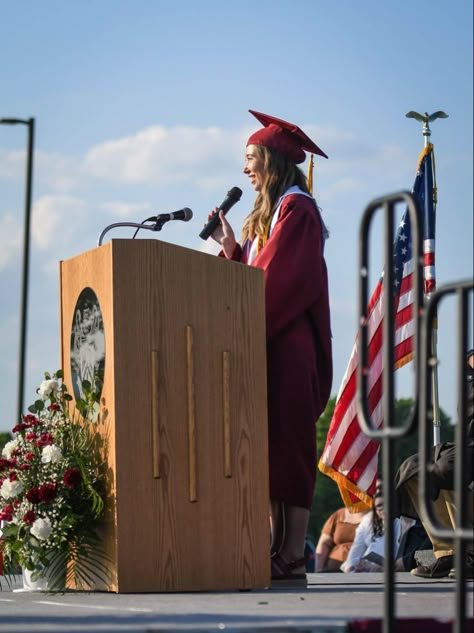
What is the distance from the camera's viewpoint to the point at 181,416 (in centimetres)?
610

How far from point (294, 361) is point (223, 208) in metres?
1.01

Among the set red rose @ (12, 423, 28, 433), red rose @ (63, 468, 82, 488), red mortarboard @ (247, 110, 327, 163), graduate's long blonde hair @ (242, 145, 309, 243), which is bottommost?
red rose @ (63, 468, 82, 488)

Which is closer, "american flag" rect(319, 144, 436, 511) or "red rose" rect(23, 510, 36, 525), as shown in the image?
"red rose" rect(23, 510, 36, 525)

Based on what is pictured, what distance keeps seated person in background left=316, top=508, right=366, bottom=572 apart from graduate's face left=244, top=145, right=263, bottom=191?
6658 mm

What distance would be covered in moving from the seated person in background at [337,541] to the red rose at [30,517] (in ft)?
23.7

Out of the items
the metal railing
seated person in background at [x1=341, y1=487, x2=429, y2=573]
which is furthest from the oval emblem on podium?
seated person in background at [x1=341, y1=487, x2=429, y2=573]

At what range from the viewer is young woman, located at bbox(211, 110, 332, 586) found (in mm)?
6531

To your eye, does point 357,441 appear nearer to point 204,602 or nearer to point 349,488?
point 349,488

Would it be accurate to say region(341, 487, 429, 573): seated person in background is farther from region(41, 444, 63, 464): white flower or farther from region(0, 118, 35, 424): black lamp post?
region(0, 118, 35, 424): black lamp post

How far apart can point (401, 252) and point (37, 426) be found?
472 cm

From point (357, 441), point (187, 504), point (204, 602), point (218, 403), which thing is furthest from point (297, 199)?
point (357, 441)

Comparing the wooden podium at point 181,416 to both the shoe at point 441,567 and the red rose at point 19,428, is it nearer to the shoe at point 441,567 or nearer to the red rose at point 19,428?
the red rose at point 19,428

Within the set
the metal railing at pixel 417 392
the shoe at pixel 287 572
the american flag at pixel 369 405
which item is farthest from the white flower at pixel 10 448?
the american flag at pixel 369 405

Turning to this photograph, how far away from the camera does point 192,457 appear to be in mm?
6051
